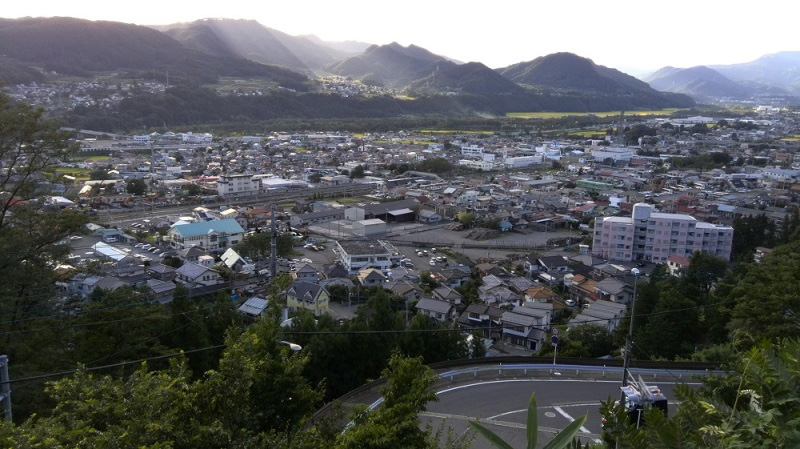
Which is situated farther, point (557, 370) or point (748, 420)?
point (557, 370)

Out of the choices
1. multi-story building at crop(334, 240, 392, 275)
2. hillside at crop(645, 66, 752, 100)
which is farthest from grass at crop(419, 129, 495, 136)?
hillside at crop(645, 66, 752, 100)

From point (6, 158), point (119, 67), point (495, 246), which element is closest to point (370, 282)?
point (495, 246)

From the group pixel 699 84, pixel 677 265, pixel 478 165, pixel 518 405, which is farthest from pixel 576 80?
pixel 518 405

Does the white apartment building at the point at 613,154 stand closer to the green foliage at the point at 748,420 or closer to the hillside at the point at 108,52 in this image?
the green foliage at the point at 748,420

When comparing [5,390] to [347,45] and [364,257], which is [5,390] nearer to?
[364,257]

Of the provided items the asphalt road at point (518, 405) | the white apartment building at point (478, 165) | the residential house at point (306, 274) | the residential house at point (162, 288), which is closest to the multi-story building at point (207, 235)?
the residential house at point (306, 274)

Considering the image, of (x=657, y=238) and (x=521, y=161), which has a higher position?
(x=521, y=161)

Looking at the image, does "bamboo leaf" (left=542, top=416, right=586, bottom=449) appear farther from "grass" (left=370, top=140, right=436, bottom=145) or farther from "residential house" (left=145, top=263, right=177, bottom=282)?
"grass" (left=370, top=140, right=436, bottom=145)
